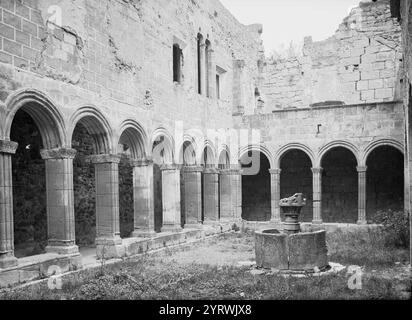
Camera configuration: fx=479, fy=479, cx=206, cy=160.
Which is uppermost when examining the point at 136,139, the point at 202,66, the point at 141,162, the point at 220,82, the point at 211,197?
the point at 202,66

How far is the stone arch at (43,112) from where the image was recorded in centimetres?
790

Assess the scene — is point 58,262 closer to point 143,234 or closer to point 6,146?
point 6,146

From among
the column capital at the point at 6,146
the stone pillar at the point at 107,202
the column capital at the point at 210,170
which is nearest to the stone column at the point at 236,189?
the column capital at the point at 210,170

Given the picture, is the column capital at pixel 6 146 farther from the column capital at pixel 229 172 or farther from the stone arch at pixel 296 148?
the stone arch at pixel 296 148

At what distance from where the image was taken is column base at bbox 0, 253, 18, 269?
730 centimetres

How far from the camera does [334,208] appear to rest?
738 inches

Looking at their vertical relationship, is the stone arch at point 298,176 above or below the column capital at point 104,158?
below

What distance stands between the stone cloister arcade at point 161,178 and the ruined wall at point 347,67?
12.7ft

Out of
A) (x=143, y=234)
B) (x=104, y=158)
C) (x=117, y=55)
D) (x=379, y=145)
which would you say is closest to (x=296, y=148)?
(x=379, y=145)

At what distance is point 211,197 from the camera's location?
1619 centimetres

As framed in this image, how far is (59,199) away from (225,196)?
898 centimetres

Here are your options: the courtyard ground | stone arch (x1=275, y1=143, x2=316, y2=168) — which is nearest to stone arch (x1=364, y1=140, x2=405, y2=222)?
stone arch (x1=275, y1=143, x2=316, y2=168)

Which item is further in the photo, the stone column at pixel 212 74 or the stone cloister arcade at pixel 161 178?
the stone column at pixel 212 74

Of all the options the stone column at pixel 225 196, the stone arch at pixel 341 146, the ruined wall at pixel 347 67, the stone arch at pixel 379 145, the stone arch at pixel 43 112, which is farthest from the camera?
the ruined wall at pixel 347 67
